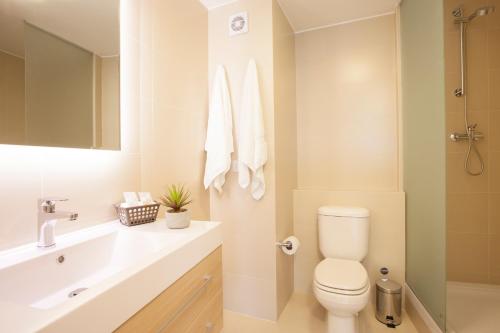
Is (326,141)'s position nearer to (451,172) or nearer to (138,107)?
(451,172)

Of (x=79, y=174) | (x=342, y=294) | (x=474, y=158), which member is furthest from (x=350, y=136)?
(x=79, y=174)

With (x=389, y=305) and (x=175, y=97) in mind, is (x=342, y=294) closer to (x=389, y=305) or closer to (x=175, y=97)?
(x=389, y=305)

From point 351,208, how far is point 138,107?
1.66 m

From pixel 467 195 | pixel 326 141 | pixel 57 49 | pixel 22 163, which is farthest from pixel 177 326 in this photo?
pixel 467 195

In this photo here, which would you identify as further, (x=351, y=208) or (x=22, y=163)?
(x=351, y=208)

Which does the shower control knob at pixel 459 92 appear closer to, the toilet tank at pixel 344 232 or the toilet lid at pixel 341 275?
the toilet tank at pixel 344 232

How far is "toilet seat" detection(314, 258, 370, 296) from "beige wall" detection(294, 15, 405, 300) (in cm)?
45

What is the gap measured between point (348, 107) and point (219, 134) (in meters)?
1.21

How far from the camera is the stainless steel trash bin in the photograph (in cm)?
172

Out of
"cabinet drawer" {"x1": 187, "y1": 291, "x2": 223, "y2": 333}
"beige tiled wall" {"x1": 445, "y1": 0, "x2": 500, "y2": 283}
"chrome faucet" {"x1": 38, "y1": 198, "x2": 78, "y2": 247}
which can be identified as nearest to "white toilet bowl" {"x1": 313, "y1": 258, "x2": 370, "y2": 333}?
"cabinet drawer" {"x1": 187, "y1": 291, "x2": 223, "y2": 333}

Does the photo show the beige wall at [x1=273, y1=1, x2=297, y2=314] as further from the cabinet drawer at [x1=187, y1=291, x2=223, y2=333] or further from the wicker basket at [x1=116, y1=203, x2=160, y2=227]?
the wicker basket at [x1=116, y1=203, x2=160, y2=227]

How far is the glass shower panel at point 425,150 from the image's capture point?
1.33 m

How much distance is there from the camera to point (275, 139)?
→ 1.76m

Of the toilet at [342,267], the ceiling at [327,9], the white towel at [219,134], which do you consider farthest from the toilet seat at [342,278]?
the ceiling at [327,9]
